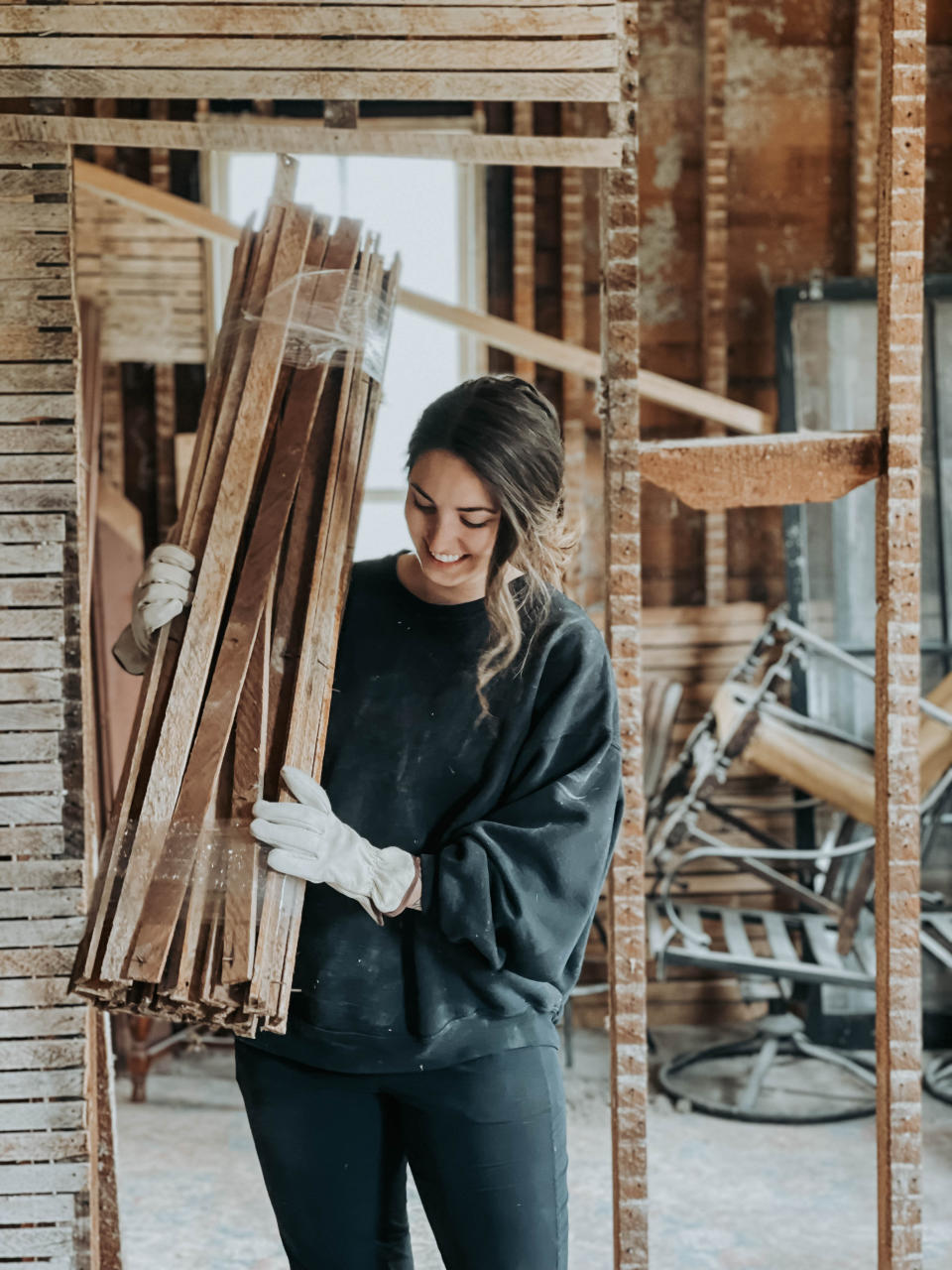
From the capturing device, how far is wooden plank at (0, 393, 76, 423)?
1990mm

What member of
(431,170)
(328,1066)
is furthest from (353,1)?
(431,170)

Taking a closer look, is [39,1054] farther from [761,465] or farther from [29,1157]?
[761,465]

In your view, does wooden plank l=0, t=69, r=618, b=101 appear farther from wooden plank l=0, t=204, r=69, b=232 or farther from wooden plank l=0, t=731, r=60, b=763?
wooden plank l=0, t=731, r=60, b=763

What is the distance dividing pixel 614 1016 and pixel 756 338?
3039 mm

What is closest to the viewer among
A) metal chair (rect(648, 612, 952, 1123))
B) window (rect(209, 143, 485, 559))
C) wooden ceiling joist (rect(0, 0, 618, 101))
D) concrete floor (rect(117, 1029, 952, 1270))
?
wooden ceiling joist (rect(0, 0, 618, 101))

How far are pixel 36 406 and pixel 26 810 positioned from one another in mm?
668

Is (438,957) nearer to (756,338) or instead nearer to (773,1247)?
(773,1247)

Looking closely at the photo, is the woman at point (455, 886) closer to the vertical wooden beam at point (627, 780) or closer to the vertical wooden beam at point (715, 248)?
the vertical wooden beam at point (627, 780)

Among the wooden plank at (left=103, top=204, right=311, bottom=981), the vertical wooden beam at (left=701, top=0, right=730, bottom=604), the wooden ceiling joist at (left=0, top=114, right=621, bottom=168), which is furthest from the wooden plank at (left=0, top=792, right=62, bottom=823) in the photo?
the vertical wooden beam at (left=701, top=0, right=730, bottom=604)

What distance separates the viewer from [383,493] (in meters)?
4.48

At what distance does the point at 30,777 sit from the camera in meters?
2.01

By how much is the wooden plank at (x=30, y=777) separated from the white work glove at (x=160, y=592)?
387mm

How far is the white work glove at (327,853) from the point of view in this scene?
148 centimetres

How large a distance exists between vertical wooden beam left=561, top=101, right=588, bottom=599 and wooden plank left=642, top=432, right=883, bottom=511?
Result: 210 centimetres
